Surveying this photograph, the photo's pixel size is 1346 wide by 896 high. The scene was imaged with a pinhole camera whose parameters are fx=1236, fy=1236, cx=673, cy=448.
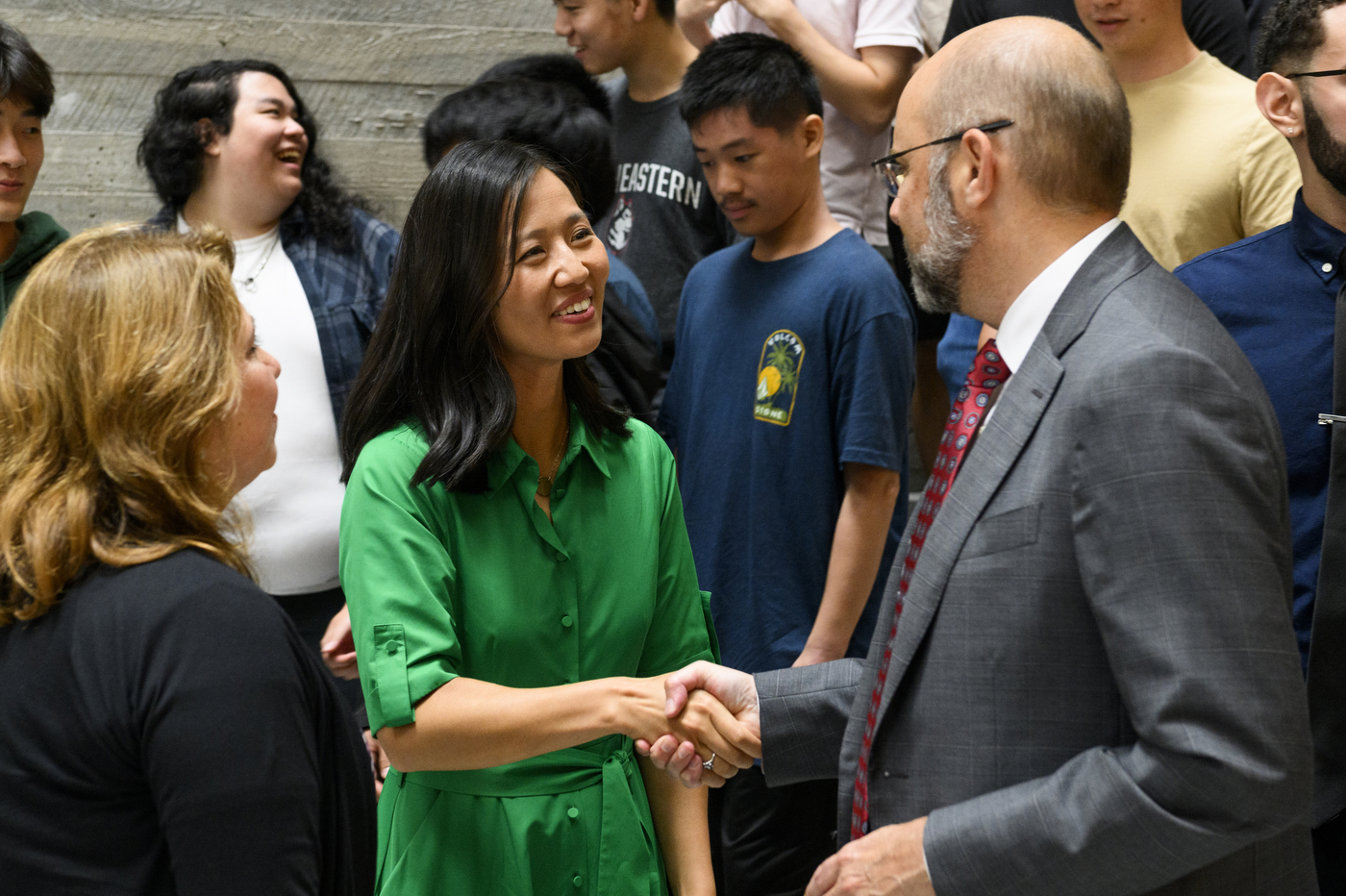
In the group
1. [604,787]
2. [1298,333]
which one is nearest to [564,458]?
[604,787]

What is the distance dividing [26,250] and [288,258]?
567 millimetres

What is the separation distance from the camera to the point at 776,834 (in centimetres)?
260

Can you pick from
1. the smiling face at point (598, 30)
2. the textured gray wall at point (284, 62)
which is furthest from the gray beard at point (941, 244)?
the textured gray wall at point (284, 62)

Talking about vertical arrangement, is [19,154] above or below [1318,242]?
above

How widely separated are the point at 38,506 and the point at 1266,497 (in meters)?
1.17

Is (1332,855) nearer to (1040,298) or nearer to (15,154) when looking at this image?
(1040,298)

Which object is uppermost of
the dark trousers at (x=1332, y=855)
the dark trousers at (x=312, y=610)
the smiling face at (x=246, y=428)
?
the smiling face at (x=246, y=428)

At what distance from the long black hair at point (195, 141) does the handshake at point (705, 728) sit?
5.32 feet

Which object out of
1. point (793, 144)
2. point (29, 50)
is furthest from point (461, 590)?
A: point (29, 50)

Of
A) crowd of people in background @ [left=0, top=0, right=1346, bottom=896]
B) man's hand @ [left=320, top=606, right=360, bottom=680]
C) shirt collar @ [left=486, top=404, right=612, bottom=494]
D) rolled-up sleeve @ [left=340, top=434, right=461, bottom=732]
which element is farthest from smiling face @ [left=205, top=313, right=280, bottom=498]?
man's hand @ [left=320, top=606, right=360, bottom=680]

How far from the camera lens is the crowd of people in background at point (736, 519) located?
1.13 m

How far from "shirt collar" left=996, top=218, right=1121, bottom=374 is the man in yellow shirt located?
3.48ft

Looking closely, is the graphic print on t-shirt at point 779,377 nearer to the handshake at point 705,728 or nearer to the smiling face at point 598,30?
the handshake at point 705,728

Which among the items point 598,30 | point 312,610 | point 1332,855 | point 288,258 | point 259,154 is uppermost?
point 598,30
